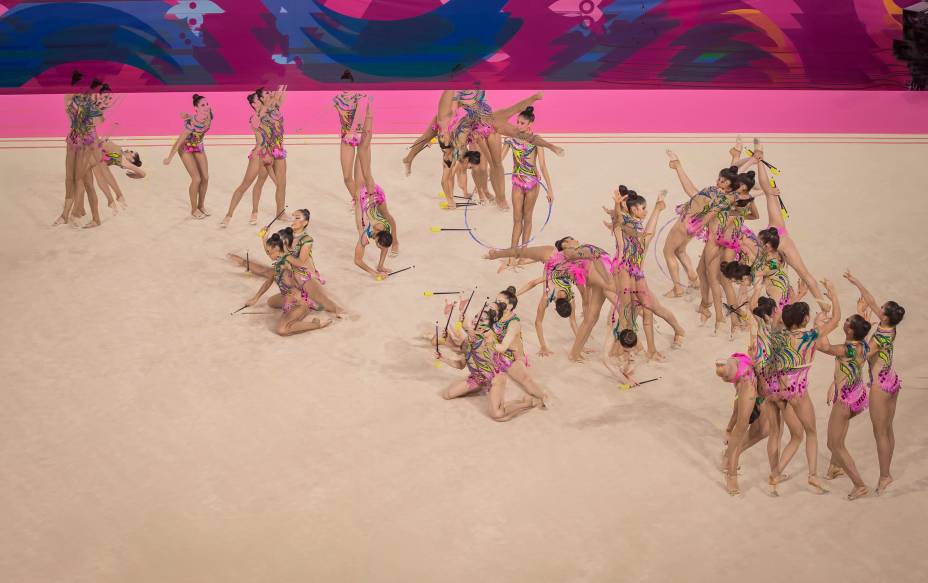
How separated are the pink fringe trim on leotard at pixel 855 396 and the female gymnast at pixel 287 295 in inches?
184

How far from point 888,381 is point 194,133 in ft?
24.5

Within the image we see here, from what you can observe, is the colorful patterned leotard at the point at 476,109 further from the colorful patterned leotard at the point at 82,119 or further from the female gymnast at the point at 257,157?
the colorful patterned leotard at the point at 82,119

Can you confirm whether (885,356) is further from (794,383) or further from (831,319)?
(794,383)

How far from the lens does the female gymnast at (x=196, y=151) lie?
12438 mm

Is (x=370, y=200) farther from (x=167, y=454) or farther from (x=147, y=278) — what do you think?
(x=167, y=454)

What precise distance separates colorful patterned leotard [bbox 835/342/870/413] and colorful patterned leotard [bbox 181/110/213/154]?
Result: 23.0ft

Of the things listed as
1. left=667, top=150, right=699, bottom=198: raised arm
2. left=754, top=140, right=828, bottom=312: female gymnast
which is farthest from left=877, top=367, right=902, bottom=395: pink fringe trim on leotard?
left=667, top=150, right=699, bottom=198: raised arm

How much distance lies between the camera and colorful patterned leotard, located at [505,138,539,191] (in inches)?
454

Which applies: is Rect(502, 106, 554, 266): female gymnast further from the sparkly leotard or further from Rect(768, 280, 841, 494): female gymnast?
Rect(768, 280, 841, 494): female gymnast

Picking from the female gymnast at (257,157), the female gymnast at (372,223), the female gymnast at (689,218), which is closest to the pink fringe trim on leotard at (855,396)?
the female gymnast at (689,218)

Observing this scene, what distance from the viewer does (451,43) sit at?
1402 cm

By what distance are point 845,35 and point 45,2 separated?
9407 millimetres

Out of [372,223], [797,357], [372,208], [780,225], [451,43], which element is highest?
[451,43]

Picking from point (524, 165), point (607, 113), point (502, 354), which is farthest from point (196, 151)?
point (607, 113)
